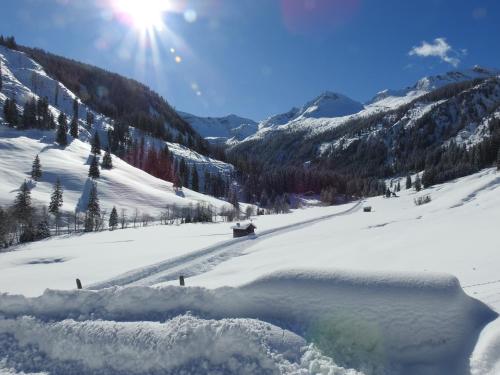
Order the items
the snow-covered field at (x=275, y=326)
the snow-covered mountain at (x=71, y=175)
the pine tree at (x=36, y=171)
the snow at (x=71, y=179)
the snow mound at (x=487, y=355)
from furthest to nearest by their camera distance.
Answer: the pine tree at (x=36, y=171), the snow-covered mountain at (x=71, y=175), the snow at (x=71, y=179), the snow-covered field at (x=275, y=326), the snow mound at (x=487, y=355)

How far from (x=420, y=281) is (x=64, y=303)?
12.2 meters

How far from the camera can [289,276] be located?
11.1m

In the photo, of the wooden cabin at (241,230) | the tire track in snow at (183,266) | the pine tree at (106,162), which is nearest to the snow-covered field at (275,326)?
the tire track in snow at (183,266)

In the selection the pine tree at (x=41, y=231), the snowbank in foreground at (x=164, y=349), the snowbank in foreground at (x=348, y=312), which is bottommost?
the snowbank in foreground at (x=164, y=349)

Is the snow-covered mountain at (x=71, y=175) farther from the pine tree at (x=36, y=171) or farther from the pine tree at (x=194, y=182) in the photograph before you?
the pine tree at (x=194, y=182)

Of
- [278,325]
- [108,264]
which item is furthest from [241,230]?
[278,325]

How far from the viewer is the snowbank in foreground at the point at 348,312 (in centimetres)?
896

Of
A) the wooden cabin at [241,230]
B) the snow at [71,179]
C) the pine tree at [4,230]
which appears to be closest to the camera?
the wooden cabin at [241,230]

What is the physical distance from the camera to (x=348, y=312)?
32.0 feet

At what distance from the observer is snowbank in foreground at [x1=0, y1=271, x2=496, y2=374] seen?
8961 millimetres

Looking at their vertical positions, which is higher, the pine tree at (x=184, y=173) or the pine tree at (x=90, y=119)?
the pine tree at (x=90, y=119)

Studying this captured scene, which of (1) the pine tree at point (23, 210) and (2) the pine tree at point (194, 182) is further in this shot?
(2) the pine tree at point (194, 182)

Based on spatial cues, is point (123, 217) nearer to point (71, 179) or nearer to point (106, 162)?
point (71, 179)

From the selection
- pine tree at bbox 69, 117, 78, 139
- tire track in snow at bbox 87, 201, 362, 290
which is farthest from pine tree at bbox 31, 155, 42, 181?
tire track in snow at bbox 87, 201, 362, 290
